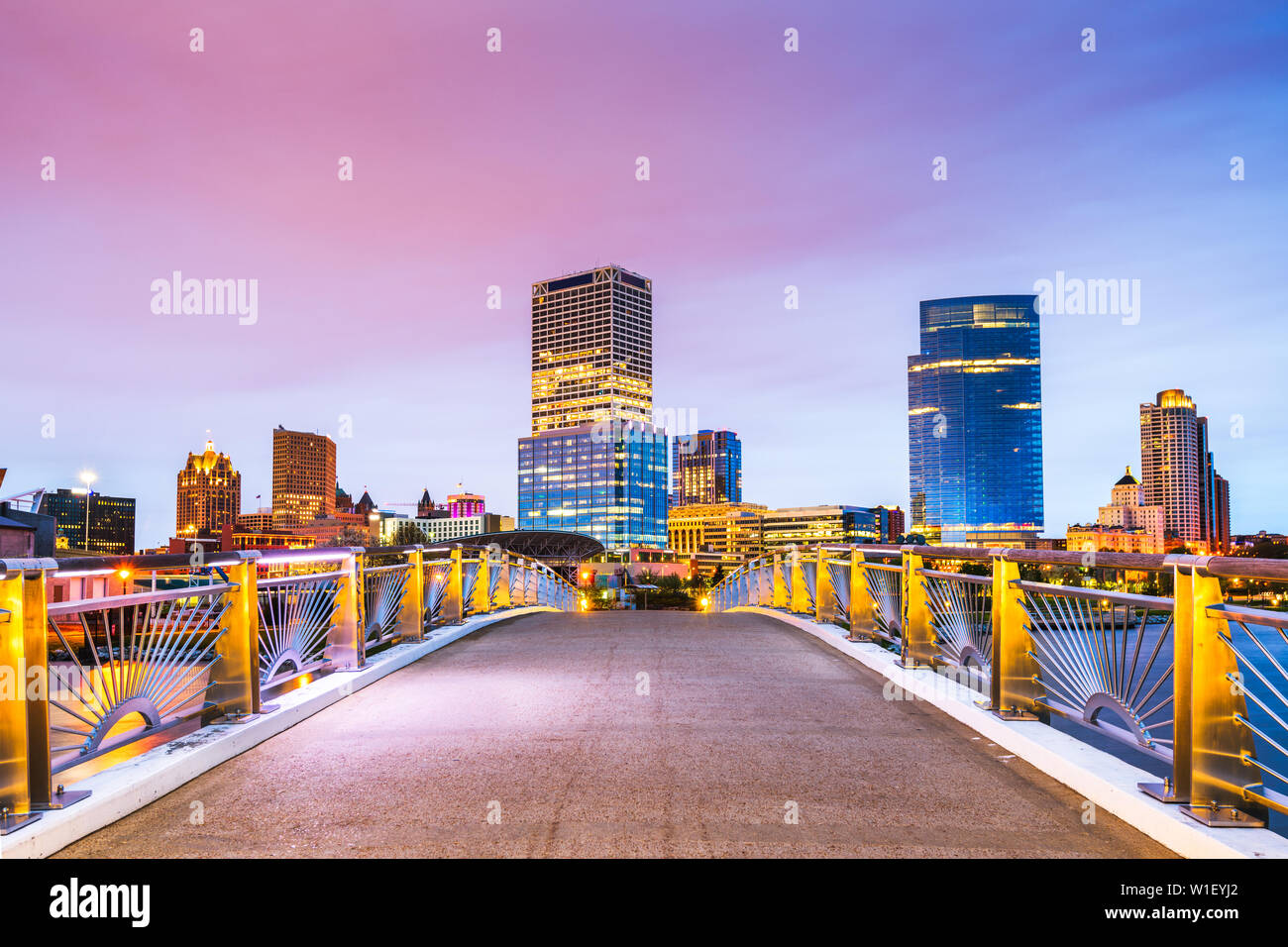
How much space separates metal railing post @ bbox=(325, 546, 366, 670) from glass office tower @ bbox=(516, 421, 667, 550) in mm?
175935

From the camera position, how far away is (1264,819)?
10.7 ft

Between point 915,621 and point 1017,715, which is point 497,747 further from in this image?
point 915,621

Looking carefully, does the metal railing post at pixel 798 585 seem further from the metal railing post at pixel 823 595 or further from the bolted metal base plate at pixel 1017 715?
the bolted metal base plate at pixel 1017 715

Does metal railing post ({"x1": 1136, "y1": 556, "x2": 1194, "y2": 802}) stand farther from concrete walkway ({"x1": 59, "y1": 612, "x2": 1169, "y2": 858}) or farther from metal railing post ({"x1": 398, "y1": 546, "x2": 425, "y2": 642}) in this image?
metal railing post ({"x1": 398, "y1": 546, "x2": 425, "y2": 642})

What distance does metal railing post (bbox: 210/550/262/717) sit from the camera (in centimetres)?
520

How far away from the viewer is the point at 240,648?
527cm

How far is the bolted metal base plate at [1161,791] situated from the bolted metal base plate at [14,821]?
482 centimetres

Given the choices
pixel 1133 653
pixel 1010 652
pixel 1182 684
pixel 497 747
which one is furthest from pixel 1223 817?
pixel 497 747

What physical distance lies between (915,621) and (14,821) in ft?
22.1

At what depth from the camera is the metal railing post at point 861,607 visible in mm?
9195
